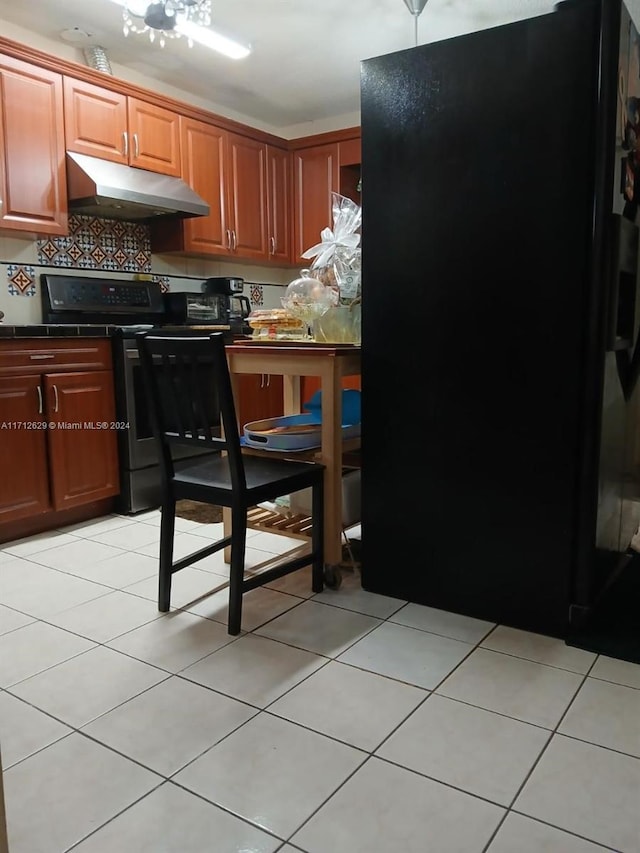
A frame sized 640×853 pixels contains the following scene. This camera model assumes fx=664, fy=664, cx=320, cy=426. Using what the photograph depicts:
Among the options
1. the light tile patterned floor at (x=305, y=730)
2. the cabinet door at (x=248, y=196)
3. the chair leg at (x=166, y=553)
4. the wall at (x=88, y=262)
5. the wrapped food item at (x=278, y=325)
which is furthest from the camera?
the cabinet door at (x=248, y=196)

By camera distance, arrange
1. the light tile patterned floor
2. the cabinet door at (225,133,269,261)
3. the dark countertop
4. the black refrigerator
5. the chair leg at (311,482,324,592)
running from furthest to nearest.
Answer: the cabinet door at (225,133,269,261) → the dark countertop → the chair leg at (311,482,324,592) → the black refrigerator → the light tile patterned floor

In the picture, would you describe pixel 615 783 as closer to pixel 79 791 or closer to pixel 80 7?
pixel 79 791

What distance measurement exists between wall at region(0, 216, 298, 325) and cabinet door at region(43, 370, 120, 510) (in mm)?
703

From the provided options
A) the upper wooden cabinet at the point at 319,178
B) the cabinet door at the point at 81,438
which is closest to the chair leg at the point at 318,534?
the cabinet door at the point at 81,438

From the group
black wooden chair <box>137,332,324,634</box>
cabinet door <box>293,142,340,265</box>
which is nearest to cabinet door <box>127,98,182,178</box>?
cabinet door <box>293,142,340,265</box>

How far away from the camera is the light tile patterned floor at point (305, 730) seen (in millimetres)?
1166

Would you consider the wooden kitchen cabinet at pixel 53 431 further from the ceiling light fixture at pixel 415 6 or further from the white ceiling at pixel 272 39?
the ceiling light fixture at pixel 415 6

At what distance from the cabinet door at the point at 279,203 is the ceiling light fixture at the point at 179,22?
3.30ft

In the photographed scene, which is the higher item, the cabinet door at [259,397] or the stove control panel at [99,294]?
the stove control panel at [99,294]

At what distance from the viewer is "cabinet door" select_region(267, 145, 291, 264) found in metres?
4.55

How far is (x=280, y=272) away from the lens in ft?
16.7

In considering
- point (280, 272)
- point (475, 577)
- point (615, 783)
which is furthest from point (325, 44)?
point (615, 783)

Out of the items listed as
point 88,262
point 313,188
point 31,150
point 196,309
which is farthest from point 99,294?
point 313,188

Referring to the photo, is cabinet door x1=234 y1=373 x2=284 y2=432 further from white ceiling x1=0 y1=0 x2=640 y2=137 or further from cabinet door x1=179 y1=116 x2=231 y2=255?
white ceiling x1=0 y1=0 x2=640 y2=137
